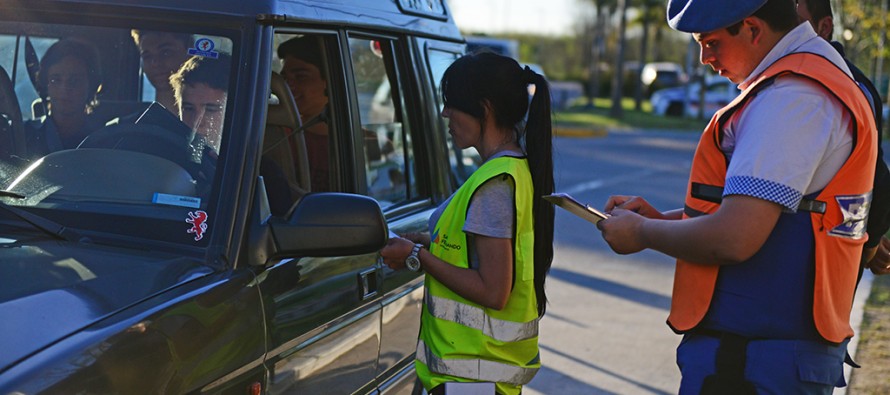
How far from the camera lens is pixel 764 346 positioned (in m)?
2.57

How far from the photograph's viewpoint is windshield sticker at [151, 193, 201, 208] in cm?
275

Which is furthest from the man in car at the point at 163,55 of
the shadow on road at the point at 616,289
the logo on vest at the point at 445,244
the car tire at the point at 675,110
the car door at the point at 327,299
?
the car tire at the point at 675,110

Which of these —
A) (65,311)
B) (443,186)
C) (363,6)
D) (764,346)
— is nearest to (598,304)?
(443,186)

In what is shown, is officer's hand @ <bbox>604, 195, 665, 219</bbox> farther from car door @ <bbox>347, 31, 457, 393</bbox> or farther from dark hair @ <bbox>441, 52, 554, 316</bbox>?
car door @ <bbox>347, 31, 457, 393</bbox>

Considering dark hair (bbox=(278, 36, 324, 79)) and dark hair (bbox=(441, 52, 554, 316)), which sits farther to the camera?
dark hair (bbox=(278, 36, 324, 79))

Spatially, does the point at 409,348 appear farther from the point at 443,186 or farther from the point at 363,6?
the point at 363,6

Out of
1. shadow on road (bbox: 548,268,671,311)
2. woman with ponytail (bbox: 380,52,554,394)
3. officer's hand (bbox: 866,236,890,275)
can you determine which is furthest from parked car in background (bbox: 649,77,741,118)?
woman with ponytail (bbox: 380,52,554,394)

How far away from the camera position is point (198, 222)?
2.70 m

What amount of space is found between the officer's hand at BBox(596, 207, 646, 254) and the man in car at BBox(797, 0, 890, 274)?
2.50ft

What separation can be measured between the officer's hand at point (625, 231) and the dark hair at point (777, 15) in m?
0.50

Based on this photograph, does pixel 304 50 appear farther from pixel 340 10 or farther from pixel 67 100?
pixel 67 100

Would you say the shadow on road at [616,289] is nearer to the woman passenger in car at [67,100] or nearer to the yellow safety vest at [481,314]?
the yellow safety vest at [481,314]

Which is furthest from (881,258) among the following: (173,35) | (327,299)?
(173,35)

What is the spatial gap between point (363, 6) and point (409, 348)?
1.20 metres
